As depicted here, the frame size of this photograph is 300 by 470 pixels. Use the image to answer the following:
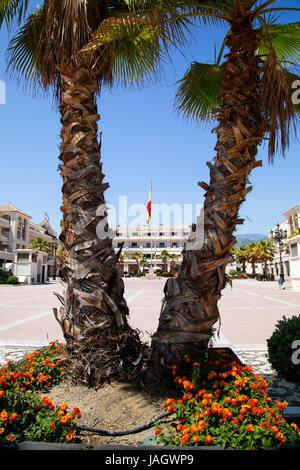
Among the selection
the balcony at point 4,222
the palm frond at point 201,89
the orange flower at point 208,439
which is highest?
the balcony at point 4,222

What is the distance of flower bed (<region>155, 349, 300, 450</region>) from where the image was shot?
2070 mm

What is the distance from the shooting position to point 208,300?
117 inches

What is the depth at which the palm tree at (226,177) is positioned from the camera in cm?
298

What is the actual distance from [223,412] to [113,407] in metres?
1.01

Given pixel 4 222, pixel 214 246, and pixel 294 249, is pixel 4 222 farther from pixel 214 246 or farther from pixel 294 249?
pixel 214 246

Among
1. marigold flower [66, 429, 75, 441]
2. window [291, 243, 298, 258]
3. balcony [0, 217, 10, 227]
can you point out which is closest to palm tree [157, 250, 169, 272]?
balcony [0, 217, 10, 227]

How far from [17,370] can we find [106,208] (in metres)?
1.93

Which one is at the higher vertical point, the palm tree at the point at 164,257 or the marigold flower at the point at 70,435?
the palm tree at the point at 164,257

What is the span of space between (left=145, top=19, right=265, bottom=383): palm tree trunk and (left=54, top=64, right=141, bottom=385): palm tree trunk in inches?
17.8

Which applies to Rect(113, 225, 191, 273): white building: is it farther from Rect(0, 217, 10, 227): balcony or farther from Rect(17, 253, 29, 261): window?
Rect(17, 253, 29, 261): window

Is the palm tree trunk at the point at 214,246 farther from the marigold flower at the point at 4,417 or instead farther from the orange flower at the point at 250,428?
the marigold flower at the point at 4,417

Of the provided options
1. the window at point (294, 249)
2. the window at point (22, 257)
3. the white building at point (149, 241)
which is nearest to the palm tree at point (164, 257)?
the white building at point (149, 241)

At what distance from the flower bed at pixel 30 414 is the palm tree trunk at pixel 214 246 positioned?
3.31 ft

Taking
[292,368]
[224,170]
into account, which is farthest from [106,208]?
[292,368]
